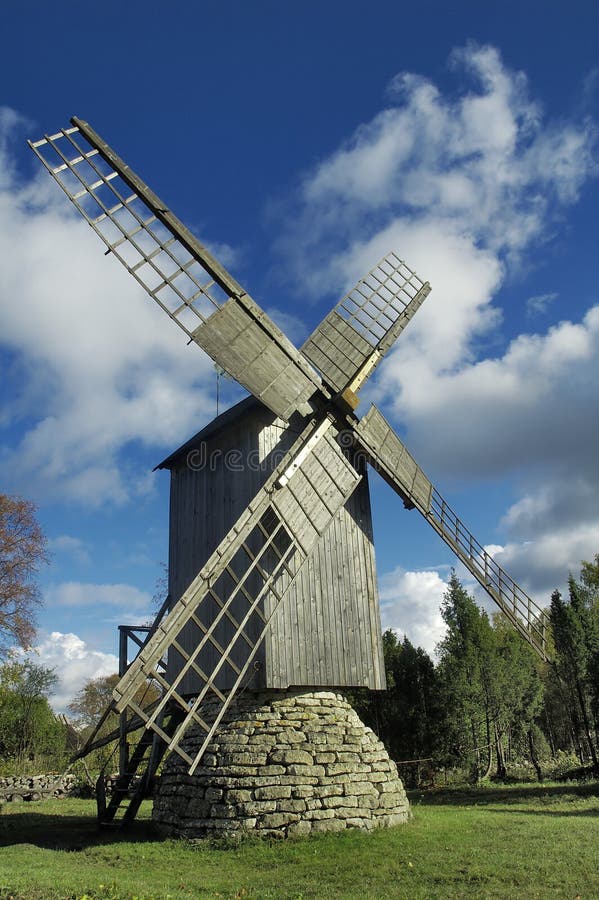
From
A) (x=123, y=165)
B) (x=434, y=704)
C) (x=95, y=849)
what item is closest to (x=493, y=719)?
(x=434, y=704)

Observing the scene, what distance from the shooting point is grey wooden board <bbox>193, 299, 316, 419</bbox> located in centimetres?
1193

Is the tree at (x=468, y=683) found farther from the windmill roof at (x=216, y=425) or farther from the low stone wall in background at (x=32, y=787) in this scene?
the windmill roof at (x=216, y=425)

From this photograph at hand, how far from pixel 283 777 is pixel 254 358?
23.9 ft

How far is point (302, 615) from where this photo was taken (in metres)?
12.6

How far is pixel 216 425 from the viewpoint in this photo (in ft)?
46.5

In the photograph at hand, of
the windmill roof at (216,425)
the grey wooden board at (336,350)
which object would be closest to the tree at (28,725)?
the windmill roof at (216,425)

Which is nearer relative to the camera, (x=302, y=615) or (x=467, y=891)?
(x=467, y=891)

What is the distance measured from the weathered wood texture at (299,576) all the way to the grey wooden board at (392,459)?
0.75 m

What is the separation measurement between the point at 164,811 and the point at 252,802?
2.43m

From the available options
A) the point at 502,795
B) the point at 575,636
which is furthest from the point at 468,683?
the point at 502,795

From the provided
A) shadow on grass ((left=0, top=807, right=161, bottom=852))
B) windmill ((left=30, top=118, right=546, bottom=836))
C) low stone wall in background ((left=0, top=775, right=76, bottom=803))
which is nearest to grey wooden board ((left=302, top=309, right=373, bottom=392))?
windmill ((left=30, top=118, right=546, bottom=836))

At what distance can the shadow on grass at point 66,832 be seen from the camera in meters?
11.8

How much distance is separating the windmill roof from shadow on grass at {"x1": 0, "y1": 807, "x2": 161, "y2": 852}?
7499mm

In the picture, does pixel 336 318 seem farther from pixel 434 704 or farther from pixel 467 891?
pixel 434 704
